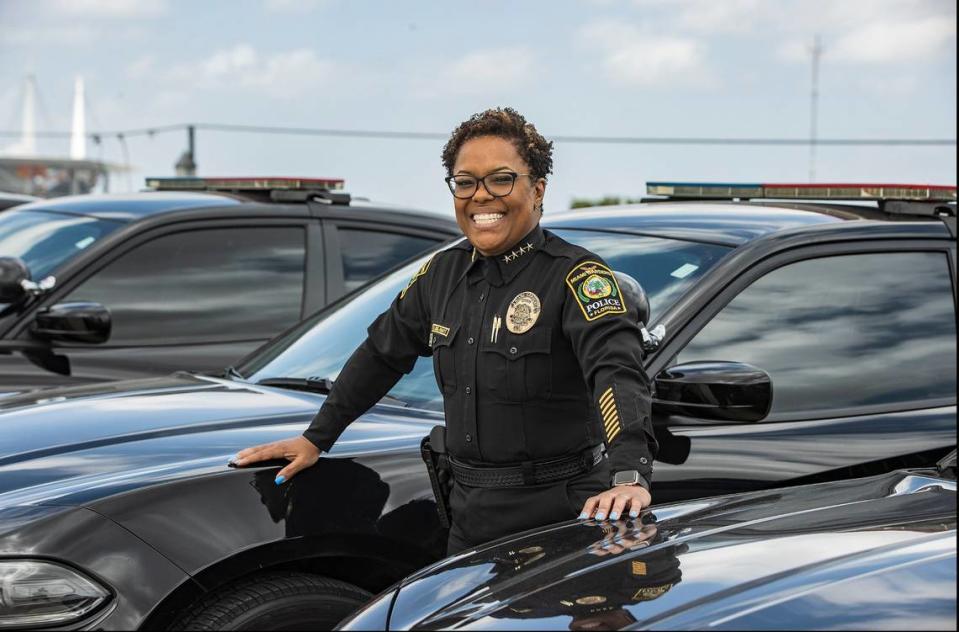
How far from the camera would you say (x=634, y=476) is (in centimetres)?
269

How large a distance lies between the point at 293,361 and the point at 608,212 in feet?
3.60

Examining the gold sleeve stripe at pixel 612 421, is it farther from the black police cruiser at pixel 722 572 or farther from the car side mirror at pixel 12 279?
the car side mirror at pixel 12 279

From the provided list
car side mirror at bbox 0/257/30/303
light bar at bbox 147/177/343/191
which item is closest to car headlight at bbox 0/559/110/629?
car side mirror at bbox 0/257/30/303

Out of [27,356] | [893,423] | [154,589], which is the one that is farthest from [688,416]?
[27,356]

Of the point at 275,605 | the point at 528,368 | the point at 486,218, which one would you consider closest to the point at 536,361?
the point at 528,368

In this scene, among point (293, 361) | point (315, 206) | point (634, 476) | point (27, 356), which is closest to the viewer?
point (634, 476)

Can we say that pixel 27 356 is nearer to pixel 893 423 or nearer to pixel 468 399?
pixel 468 399

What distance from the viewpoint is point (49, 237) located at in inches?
217

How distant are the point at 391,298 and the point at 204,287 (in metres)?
1.76

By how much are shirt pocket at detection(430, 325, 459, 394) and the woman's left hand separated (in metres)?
0.53

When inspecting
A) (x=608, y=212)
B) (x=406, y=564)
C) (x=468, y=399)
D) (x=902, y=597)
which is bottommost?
(x=406, y=564)

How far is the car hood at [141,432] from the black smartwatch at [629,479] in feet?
2.24

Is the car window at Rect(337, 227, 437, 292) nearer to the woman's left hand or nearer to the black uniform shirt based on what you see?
the black uniform shirt

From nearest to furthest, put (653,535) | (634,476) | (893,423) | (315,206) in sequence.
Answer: (653,535) < (634,476) < (893,423) < (315,206)
